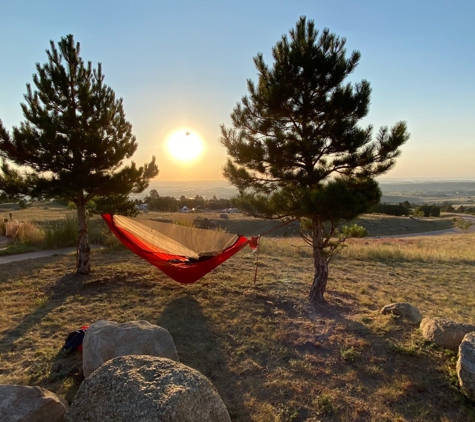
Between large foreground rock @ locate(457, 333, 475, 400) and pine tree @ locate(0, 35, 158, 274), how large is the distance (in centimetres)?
514

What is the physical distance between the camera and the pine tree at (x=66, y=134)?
485 centimetres

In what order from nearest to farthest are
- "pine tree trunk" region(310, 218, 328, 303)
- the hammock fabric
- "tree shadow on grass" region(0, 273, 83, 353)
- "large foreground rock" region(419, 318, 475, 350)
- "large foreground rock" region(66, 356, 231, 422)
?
"large foreground rock" region(66, 356, 231, 422) → "large foreground rock" region(419, 318, 475, 350) → "tree shadow on grass" region(0, 273, 83, 353) → "pine tree trunk" region(310, 218, 328, 303) → the hammock fabric

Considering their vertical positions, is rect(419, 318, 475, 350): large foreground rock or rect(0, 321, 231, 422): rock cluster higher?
rect(0, 321, 231, 422): rock cluster

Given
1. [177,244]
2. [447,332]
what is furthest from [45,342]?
[447,332]

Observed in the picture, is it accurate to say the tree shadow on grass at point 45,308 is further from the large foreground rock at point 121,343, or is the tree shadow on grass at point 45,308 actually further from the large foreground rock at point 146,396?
the large foreground rock at point 146,396

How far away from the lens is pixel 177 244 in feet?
19.3

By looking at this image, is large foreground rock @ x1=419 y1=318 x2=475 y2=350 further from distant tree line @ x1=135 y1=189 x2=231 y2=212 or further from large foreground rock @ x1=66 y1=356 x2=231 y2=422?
distant tree line @ x1=135 y1=189 x2=231 y2=212

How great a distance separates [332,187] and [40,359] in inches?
126

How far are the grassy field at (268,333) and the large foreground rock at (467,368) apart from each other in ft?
0.32

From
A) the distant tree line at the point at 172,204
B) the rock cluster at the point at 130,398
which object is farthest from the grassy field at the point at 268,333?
the distant tree line at the point at 172,204

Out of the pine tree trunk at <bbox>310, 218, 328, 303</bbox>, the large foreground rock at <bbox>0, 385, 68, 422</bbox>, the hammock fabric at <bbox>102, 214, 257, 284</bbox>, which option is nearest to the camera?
the large foreground rock at <bbox>0, 385, 68, 422</bbox>

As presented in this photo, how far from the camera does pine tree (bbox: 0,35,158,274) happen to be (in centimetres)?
485

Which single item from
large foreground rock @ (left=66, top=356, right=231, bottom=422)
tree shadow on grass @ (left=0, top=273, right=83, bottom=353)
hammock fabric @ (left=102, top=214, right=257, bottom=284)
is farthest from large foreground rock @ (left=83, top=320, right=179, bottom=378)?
hammock fabric @ (left=102, top=214, right=257, bottom=284)

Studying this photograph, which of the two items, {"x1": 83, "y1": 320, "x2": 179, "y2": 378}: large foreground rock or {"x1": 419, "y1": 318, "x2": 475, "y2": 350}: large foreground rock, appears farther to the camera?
{"x1": 419, "y1": 318, "x2": 475, "y2": 350}: large foreground rock
